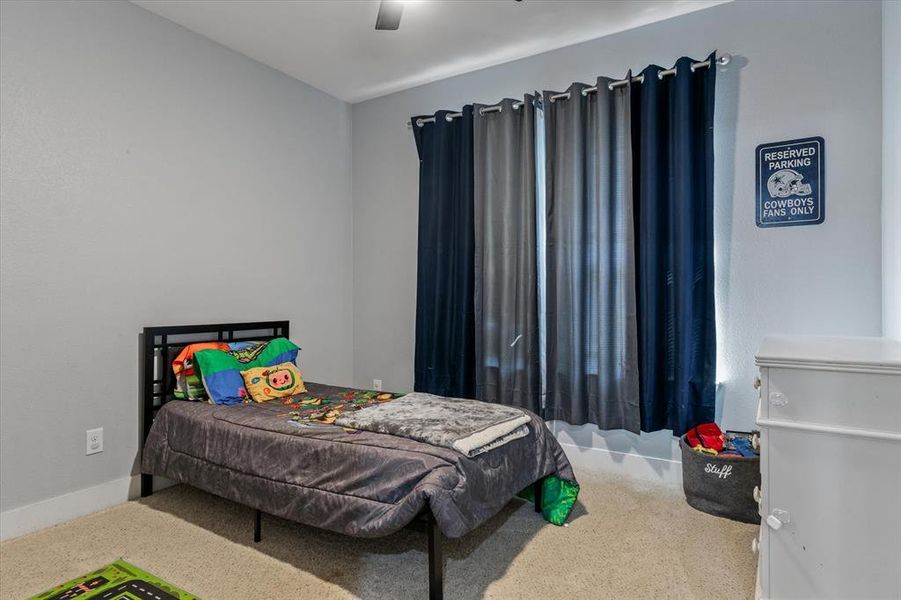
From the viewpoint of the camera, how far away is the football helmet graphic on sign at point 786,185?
2633 millimetres

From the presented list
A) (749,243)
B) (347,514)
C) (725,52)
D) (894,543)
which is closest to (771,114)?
(725,52)

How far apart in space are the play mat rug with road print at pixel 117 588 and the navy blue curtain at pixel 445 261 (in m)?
2.05

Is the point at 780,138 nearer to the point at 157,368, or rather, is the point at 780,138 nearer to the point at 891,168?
the point at 891,168

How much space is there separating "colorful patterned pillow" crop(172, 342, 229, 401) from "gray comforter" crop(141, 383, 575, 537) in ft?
0.44

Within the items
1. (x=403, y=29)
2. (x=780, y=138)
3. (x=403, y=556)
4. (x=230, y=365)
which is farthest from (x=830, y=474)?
(x=403, y=29)

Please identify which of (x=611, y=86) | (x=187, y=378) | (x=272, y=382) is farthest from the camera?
(x=611, y=86)

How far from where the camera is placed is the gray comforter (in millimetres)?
1790

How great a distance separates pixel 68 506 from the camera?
→ 2.50 metres

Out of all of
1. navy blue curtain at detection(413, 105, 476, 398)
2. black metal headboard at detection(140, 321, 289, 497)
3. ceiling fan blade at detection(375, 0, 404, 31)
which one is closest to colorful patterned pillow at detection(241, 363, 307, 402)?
black metal headboard at detection(140, 321, 289, 497)

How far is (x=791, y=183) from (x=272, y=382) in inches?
121

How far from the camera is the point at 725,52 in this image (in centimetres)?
282

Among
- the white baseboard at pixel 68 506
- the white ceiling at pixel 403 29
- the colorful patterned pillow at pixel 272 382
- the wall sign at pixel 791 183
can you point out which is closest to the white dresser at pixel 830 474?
the wall sign at pixel 791 183

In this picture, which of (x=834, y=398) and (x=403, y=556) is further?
(x=403, y=556)

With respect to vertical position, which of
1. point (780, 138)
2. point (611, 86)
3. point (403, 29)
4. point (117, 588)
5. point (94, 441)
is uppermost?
point (403, 29)
